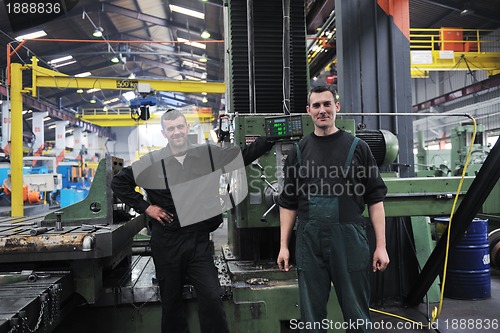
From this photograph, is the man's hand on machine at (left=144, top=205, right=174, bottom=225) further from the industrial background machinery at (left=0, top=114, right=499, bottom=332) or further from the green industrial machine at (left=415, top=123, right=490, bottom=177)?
the green industrial machine at (left=415, top=123, right=490, bottom=177)

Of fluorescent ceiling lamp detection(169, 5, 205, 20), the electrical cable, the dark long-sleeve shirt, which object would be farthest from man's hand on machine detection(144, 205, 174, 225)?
fluorescent ceiling lamp detection(169, 5, 205, 20)

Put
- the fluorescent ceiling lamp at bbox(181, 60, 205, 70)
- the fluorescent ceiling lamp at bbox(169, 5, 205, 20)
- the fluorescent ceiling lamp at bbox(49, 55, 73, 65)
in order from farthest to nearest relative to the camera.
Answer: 1. the fluorescent ceiling lamp at bbox(181, 60, 205, 70)
2. the fluorescent ceiling lamp at bbox(49, 55, 73, 65)
3. the fluorescent ceiling lamp at bbox(169, 5, 205, 20)

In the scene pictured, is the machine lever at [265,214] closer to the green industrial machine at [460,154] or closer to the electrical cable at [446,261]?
the electrical cable at [446,261]

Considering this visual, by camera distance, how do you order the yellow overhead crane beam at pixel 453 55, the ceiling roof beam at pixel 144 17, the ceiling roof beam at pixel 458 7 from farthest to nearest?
the ceiling roof beam at pixel 144 17, the ceiling roof beam at pixel 458 7, the yellow overhead crane beam at pixel 453 55

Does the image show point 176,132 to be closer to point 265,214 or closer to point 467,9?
point 265,214

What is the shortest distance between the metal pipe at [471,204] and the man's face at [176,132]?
1545 millimetres

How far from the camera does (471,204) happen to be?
209 centimetres

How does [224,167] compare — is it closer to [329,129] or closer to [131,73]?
[329,129]

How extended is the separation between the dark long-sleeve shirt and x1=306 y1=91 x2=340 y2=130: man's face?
501 millimetres

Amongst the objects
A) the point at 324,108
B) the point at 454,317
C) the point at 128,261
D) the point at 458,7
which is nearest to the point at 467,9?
the point at 458,7

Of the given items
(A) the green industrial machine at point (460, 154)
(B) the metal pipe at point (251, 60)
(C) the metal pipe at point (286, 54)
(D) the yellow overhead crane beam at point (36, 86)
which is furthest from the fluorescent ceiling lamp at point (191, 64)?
(C) the metal pipe at point (286, 54)

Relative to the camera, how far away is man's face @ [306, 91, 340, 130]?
155 cm

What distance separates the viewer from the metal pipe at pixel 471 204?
1982 mm

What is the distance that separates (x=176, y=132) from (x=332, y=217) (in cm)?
87
